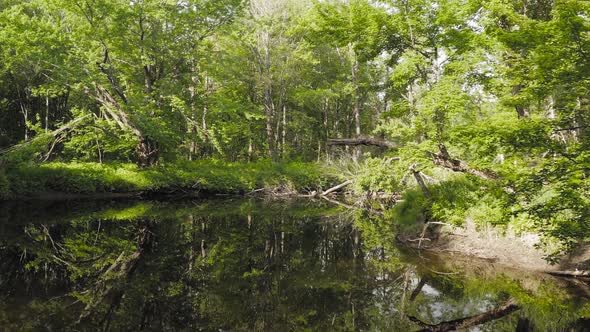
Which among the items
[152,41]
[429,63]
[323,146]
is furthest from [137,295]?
[323,146]

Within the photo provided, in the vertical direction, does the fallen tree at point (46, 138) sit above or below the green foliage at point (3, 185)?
above

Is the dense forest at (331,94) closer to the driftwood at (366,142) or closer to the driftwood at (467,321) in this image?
the driftwood at (366,142)

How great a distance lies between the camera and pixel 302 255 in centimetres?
912

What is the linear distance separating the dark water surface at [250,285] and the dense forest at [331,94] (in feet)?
4.56

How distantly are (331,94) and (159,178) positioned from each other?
1306 centimetres

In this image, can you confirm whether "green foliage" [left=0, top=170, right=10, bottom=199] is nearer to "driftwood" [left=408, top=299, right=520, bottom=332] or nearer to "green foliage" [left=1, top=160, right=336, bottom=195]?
"green foliage" [left=1, top=160, right=336, bottom=195]

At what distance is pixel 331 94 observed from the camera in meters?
26.9

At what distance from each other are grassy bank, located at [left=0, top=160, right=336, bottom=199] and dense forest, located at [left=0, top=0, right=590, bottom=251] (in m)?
0.09

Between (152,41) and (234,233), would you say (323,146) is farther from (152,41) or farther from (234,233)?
(234,233)

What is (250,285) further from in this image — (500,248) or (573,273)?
(573,273)

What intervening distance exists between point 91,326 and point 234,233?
685cm

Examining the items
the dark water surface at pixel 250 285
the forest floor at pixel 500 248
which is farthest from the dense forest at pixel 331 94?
the dark water surface at pixel 250 285

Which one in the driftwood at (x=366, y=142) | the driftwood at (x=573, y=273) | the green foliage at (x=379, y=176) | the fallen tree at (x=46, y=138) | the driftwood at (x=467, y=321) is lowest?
the driftwood at (x=573, y=273)

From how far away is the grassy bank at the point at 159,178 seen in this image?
17.3m
